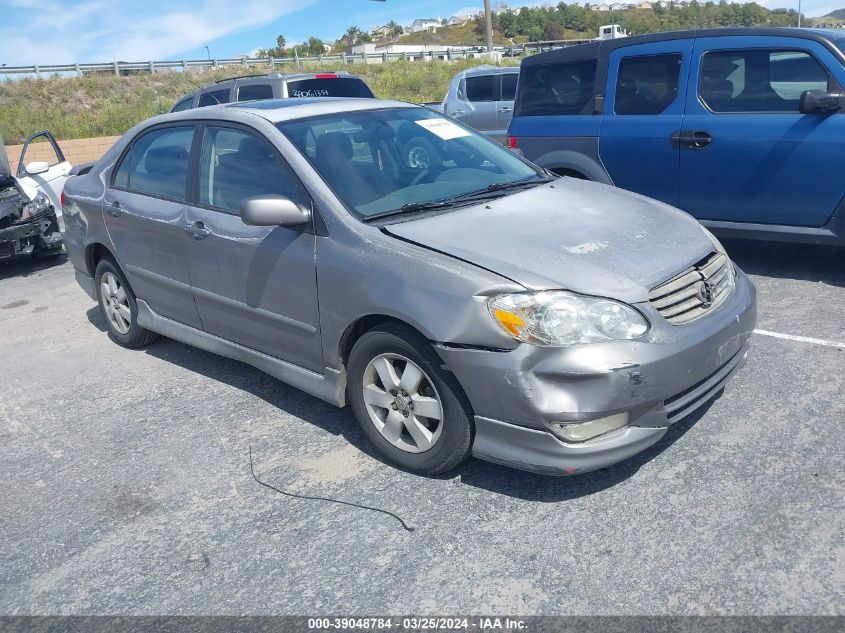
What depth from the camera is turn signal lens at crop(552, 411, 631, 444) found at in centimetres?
296

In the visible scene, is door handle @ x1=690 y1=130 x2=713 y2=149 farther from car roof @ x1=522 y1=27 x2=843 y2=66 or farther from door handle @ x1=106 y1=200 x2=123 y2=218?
door handle @ x1=106 y1=200 x2=123 y2=218

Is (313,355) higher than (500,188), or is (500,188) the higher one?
(500,188)

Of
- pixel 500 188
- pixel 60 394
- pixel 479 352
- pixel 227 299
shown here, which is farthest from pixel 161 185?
pixel 479 352

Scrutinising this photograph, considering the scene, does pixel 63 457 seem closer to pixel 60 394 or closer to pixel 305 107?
pixel 60 394

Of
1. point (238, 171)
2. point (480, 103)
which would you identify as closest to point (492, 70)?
point (480, 103)

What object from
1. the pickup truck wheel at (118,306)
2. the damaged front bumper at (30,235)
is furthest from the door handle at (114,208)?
the damaged front bumper at (30,235)

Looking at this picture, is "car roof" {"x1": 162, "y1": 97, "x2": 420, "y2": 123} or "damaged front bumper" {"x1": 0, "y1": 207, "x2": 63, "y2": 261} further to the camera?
"damaged front bumper" {"x1": 0, "y1": 207, "x2": 63, "y2": 261}

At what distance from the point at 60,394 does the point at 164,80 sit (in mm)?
39381

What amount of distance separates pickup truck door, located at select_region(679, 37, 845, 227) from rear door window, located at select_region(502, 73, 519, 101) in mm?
7661

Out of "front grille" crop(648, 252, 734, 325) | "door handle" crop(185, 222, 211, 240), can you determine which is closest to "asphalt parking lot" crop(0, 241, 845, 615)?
"front grille" crop(648, 252, 734, 325)

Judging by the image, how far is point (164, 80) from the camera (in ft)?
132

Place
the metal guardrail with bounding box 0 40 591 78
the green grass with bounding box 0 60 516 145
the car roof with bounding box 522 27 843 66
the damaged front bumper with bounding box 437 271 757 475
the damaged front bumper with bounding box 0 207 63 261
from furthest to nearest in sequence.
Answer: the metal guardrail with bounding box 0 40 591 78
the green grass with bounding box 0 60 516 145
the damaged front bumper with bounding box 0 207 63 261
the car roof with bounding box 522 27 843 66
the damaged front bumper with bounding box 437 271 757 475

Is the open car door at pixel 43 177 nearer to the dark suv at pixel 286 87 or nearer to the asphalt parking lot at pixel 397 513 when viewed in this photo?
the dark suv at pixel 286 87

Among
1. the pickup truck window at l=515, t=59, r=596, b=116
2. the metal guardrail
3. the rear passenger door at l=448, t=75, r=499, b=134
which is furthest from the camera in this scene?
the metal guardrail
